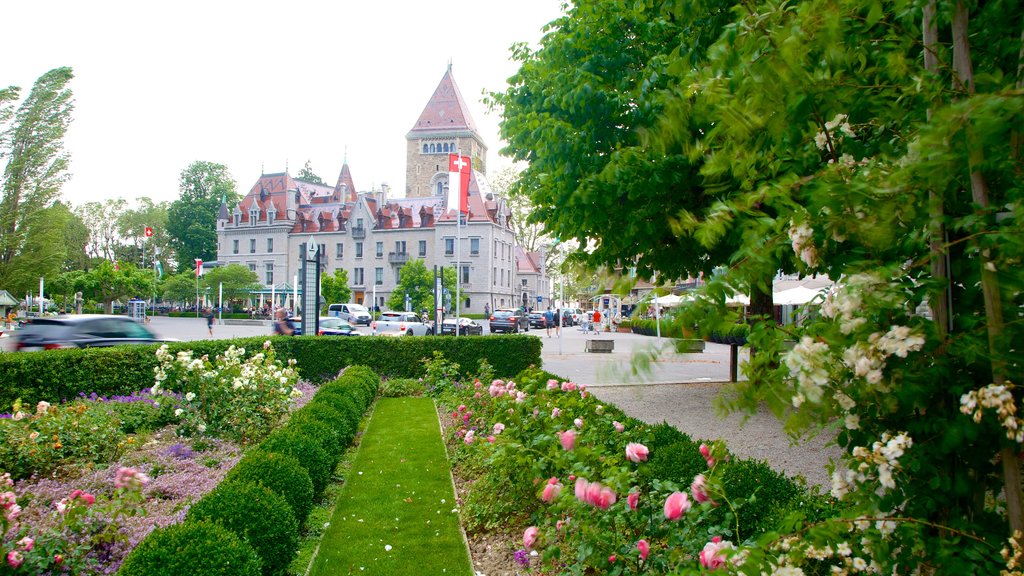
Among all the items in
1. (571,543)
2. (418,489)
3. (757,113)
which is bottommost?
(418,489)

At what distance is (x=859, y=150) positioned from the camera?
2.26 meters

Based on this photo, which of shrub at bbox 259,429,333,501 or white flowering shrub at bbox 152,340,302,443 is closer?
shrub at bbox 259,429,333,501

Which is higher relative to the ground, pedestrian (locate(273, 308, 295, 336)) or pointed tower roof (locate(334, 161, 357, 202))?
pointed tower roof (locate(334, 161, 357, 202))

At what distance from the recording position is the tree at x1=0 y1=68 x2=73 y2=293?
37000mm

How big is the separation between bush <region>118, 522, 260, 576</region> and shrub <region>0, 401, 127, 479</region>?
378 centimetres

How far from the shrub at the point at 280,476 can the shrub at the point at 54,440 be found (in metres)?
2.56

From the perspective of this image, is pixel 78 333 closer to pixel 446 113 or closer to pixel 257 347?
pixel 257 347

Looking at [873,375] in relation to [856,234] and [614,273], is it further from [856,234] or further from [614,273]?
[614,273]

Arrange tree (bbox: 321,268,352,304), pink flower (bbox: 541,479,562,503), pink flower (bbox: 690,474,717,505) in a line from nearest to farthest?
pink flower (bbox: 690,474,717,505) < pink flower (bbox: 541,479,562,503) < tree (bbox: 321,268,352,304)

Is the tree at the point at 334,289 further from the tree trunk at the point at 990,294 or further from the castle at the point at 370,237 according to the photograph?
the tree trunk at the point at 990,294

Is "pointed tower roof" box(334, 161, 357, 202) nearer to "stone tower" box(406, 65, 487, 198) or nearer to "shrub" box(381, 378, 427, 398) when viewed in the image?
"stone tower" box(406, 65, 487, 198)

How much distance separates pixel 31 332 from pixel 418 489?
405 inches

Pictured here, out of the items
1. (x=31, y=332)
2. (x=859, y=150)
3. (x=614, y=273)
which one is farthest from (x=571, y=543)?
(x=31, y=332)

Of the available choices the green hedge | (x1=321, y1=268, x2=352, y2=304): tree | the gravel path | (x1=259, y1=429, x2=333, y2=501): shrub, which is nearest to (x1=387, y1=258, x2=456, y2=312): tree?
(x1=321, y1=268, x2=352, y2=304): tree
